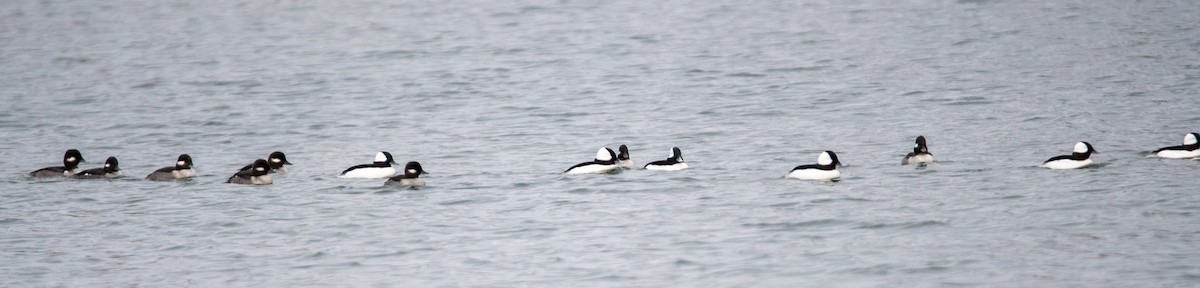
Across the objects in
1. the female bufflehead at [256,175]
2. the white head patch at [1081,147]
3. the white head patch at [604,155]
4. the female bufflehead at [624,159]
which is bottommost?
the white head patch at [1081,147]

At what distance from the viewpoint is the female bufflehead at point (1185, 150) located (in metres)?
23.3

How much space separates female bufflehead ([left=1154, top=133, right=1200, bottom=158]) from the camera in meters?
23.3

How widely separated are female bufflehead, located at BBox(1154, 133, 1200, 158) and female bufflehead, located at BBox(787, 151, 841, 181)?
16.4 feet

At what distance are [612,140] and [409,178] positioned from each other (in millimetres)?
7166

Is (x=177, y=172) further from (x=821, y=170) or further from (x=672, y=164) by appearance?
(x=821, y=170)

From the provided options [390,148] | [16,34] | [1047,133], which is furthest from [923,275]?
[16,34]

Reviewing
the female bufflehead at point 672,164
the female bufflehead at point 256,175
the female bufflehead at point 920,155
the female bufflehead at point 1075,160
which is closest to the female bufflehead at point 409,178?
the female bufflehead at point 256,175

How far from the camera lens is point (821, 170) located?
75.2 feet

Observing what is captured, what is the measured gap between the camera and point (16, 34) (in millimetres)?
52875

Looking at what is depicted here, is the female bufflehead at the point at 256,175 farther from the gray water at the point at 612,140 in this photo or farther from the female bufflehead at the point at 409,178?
the female bufflehead at the point at 409,178

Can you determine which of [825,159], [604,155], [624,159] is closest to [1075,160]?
[825,159]

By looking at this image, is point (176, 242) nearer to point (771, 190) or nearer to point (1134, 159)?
point (771, 190)

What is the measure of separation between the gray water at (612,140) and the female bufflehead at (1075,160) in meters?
0.25

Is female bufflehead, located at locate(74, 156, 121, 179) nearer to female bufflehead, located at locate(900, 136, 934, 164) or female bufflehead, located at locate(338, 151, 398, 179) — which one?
female bufflehead, located at locate(338, 151, 398, 179)
